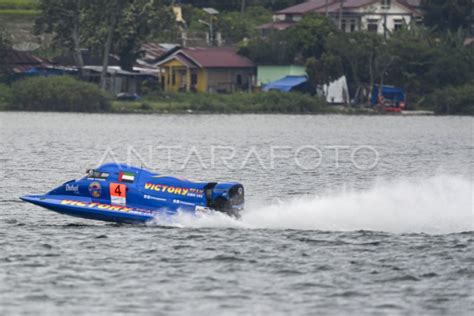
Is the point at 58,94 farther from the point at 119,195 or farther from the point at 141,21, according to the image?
the point at 119,195

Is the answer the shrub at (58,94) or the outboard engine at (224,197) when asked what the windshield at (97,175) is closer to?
the outboard engine at (224,197)

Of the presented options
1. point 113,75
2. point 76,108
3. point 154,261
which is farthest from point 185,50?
point 154,261

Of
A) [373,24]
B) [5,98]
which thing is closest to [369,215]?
[5,98]

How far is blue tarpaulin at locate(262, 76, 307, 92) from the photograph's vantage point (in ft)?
320

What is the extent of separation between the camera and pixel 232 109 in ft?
308

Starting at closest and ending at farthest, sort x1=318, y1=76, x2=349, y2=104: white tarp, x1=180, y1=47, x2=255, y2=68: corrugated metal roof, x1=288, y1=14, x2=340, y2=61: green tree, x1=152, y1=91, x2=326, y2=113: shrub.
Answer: x1=152, y1=91, x2=326, y2=113: shrub → x1=318, y1=76, x2=349, y2=104: white tarp → x1=288, y1=14, x2=340, y2=61: green tree → x1=180, y1=47, x2=255, y2=68: corrugated metal roof

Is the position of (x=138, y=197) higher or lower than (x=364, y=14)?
lower

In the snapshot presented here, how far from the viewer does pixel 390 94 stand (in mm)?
97250

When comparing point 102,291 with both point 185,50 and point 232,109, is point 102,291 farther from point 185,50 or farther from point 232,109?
point 185,50

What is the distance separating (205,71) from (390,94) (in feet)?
50.5

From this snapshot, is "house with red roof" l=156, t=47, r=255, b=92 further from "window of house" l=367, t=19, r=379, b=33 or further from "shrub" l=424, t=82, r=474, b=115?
"window of house" l=367, t=19, r=379, b=33

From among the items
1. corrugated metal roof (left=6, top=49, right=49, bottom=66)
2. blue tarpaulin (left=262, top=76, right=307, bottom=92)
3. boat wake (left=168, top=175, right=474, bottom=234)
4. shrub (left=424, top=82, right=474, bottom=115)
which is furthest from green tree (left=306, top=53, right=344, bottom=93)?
boat wake (left=168, top=175, right=474, bottom=234)

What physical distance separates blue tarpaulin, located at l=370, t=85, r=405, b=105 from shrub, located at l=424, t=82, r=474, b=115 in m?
2.08

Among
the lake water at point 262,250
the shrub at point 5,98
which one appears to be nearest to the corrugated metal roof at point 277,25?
the shrub at point 5,98
